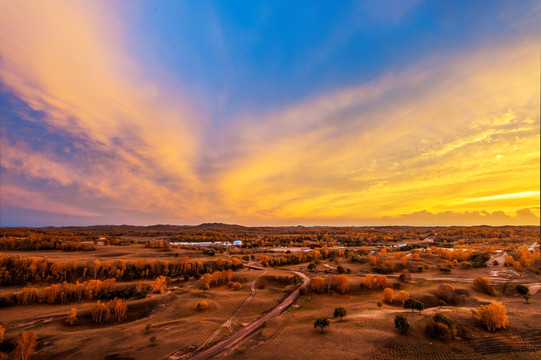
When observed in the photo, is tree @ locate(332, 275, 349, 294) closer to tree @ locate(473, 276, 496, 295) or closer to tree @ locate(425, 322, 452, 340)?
tree @ locate(425, 322, 452, 340)

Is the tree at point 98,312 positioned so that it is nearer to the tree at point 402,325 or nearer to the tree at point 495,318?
the tree at point 402,325

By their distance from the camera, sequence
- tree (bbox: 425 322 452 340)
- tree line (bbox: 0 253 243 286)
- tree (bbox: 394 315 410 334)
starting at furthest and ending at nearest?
tree line (bbox: 0 253 243 286) < tree (bbox: 394 315 410 334) < tree (bbox: 425 322 452 340)

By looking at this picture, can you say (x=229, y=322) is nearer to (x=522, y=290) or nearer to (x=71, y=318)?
(x=71, y=318)

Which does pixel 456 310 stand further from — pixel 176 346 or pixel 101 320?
pixel 101 320

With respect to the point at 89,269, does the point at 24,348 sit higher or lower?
higher

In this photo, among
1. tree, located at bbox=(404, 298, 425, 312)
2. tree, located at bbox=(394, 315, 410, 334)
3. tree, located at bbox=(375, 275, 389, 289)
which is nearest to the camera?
tree, located at bbox=(394, 315, 410, 334)

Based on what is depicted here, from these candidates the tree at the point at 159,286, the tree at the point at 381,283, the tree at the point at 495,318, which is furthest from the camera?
the tree at the point at 381,283

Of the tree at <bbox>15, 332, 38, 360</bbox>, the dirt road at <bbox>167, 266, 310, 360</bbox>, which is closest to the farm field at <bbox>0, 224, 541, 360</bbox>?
the dirt road at <bbox>167, 266, 310, 360</bbox>

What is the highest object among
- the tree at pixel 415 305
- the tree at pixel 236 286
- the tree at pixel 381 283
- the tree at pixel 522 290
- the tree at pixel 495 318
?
the tree at pixel 495 318

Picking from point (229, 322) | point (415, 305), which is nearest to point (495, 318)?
point (415, 305)

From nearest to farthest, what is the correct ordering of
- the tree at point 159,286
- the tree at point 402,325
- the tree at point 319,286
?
1. the tree at point 402,325
2. the tree at point 319,286
3. the tree at point 159,286

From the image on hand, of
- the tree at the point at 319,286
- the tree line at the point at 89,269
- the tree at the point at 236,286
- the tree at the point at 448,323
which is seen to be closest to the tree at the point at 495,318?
the tree at the point at 448,323
